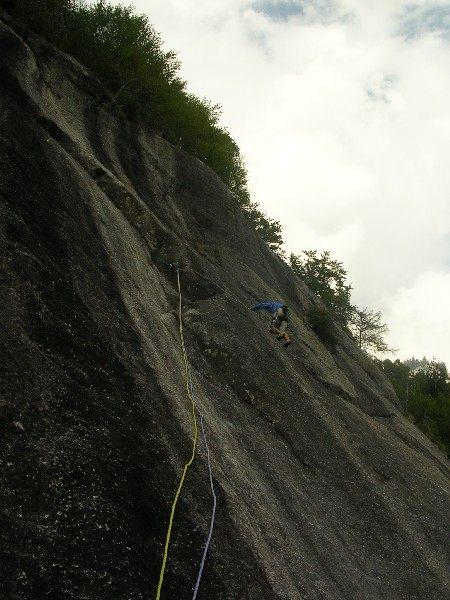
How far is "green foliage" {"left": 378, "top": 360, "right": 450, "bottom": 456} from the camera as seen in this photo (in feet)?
104

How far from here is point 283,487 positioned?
25.1 feet

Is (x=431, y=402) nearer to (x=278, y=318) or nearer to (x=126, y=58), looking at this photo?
(x=278, y=318)

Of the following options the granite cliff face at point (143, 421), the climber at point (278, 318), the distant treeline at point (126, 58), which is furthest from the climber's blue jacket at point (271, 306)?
the distant treeline at point (126, 58)

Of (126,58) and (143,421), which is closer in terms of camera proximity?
(143,421)

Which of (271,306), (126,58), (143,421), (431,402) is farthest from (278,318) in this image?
(431,402)

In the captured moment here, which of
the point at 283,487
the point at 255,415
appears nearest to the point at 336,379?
the point at 255,415

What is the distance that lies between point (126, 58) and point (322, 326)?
14748 millimetres

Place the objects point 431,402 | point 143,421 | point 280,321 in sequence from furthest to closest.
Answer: point 431,402
point 280,321
point 143,421

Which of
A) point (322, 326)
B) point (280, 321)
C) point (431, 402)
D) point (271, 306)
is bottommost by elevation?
point (280, 321)

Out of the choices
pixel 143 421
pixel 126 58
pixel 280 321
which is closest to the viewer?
pixel 143 421

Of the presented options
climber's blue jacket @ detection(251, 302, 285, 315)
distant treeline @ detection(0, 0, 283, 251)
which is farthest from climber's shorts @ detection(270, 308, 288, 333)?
distant treeline @ detection(0, 0, 283, 251)

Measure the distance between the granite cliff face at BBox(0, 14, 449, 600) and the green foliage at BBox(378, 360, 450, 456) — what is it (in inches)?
764

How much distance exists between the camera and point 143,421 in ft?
17.7

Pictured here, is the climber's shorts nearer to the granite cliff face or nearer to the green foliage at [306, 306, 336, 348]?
the granite cliff face
